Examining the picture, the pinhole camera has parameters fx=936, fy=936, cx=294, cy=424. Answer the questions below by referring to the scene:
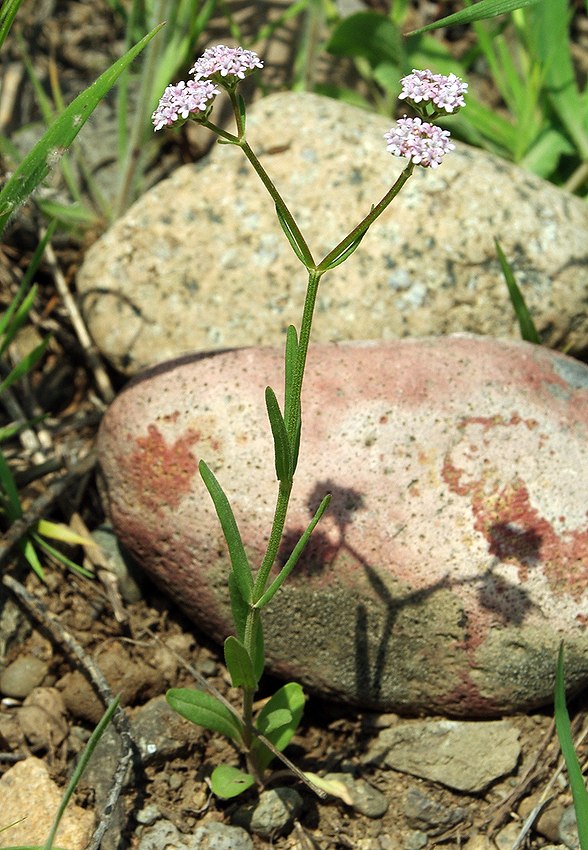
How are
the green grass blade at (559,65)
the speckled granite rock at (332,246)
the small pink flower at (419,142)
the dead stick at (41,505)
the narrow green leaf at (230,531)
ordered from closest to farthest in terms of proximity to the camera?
1. the small pink flower at (419,142)
2. the narrow green leaf at (230,531)
3. the dead stick at (41,505)
4. the speckled granite rock at (332,246)
5. the green grass blade at (559,65)

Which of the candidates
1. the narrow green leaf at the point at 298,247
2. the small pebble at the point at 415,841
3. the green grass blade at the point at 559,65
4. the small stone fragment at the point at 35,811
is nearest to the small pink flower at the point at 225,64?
the narrow green leaf at the point at 298,247

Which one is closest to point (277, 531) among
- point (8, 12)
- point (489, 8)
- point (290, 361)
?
point (290, 361)

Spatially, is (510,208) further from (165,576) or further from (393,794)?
(393,794)

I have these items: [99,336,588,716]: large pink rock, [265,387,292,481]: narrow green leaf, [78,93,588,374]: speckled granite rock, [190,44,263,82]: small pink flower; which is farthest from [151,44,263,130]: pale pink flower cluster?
[78,93,588,374]: speckled granite rock

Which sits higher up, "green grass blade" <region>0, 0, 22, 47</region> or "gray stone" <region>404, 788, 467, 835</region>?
"green grass blade" <region>0, 0, 22, 47</region>

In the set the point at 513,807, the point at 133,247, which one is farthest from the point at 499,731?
the point at 133,247

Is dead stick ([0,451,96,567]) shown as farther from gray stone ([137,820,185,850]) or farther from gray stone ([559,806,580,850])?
gray stone ([559,806,580,850])

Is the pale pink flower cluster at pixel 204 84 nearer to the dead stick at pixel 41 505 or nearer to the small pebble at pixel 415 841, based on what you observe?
the dead stick at pixel 41 505
